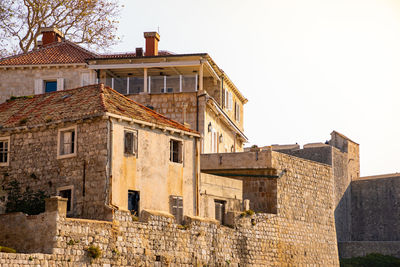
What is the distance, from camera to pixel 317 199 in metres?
45.1

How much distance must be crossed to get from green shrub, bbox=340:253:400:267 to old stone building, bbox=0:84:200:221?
2379 cm

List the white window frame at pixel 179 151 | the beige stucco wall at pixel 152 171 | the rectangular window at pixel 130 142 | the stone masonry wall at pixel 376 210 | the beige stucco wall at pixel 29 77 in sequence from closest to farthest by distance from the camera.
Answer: the beige stucco wall at pixel 152 171 < the rectangular window at pixel 130 142 < the white window frame at pixel 179 151 < the beige stucco wall at pixel 29 77 < the stone masonry wall at pixel 376 210

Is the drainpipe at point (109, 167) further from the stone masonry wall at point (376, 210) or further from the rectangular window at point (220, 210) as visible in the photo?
the stone masonry wall at point (376, 210)

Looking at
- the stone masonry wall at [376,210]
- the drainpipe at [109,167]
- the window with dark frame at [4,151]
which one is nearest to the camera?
the drainpipe at [109,167]

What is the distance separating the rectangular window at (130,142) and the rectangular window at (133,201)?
1.67 m

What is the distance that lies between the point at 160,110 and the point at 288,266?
1254 cm

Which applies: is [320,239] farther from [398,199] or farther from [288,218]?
[398,199]

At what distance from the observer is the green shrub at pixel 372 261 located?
5720 cm

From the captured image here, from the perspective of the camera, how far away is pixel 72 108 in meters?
35.0

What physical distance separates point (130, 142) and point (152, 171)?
171cm

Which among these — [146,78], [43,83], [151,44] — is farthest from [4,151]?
[151,44]

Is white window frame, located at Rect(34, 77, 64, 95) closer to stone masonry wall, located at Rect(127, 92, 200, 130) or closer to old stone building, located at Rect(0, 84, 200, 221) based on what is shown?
stone masonry wall, located at Rect(127, 92, 200, 130)

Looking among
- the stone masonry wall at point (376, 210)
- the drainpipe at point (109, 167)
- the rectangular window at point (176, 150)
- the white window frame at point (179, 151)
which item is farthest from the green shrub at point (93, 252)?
the stone masonry wall at point (376, 210)

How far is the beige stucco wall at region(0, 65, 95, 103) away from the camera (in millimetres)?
49938
